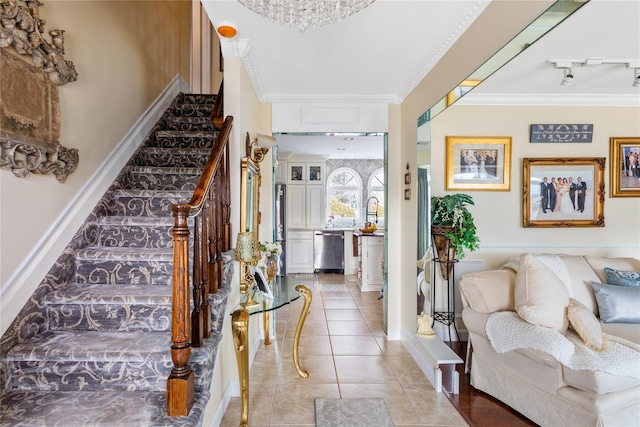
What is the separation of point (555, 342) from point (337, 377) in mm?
1514

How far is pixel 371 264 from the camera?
528 centimetres

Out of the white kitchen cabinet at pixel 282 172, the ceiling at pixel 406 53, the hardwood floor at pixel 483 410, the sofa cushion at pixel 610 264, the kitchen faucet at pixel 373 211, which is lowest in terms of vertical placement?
the hardwood floor at pixel 483 410

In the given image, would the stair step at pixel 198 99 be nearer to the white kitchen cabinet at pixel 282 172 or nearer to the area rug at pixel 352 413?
the white kitchen cabinet at pixel 282 172

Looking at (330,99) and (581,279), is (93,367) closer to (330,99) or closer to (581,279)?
(330,99)

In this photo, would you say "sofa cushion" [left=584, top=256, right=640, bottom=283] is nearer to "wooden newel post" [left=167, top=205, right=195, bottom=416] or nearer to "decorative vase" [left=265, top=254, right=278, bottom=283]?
"decorative vase" [left=265, top=254, right=278, bottom=283]

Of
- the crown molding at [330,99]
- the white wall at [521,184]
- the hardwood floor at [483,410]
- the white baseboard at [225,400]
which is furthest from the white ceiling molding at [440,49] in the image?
the white baseboard at [225,400]

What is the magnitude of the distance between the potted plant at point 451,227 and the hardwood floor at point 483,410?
0.98 m

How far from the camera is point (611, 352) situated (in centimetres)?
183

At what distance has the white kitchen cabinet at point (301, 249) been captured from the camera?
6578 mm

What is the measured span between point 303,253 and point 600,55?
17.2 ft

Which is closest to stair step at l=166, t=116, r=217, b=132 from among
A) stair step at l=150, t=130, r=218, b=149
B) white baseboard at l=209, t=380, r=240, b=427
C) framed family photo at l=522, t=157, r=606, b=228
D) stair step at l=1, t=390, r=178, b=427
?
stair step at l=150, t=130, r=218, b=149

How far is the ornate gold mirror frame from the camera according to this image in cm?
151

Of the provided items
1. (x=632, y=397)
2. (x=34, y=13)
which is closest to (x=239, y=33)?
(x=34, y=13)

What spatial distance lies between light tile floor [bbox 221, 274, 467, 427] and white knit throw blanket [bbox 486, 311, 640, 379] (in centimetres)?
60
